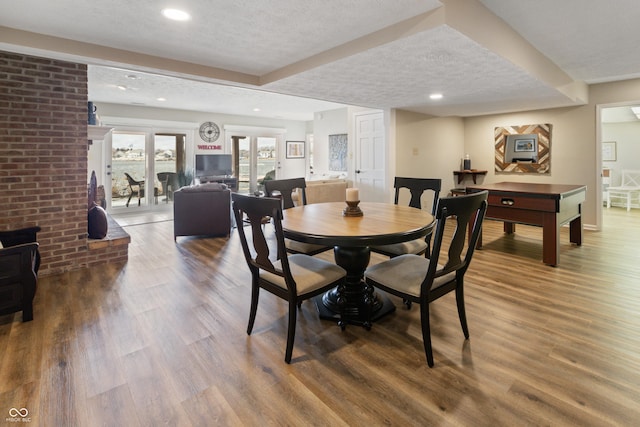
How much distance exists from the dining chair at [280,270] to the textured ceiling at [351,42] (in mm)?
1401

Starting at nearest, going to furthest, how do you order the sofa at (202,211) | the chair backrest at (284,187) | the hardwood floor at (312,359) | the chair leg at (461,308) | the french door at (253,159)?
the hardwood floor at (312,359)
the chair leg at (461,308)
the chair backrest at (284,187)
the sofa at (202,211)
the french door at (253,159)

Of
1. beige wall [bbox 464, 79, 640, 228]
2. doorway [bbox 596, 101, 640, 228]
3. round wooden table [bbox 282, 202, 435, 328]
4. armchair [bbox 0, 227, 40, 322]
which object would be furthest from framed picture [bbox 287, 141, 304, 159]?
armchair [bbox 0, 227, 40, 322]

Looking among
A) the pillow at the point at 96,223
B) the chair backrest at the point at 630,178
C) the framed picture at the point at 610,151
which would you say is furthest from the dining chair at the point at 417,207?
the framed picture at the point at 610,151

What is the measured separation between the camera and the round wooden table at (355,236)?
198 cm

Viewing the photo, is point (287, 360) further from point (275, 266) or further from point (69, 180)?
point (69, 180)

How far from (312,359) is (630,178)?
9.68m

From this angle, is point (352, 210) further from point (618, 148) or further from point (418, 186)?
point (618, 148)

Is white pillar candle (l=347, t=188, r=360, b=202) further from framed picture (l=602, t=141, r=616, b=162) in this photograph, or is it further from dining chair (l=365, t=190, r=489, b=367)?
framed picture (l=602, t=141, r=616, b=162)

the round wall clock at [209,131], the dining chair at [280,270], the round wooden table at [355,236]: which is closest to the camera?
the dining chair at [280,270]

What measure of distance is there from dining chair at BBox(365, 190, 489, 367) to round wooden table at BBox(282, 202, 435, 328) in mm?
224

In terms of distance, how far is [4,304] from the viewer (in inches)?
90.1

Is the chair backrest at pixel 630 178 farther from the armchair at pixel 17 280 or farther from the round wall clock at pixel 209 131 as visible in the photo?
the armchair at pixel 17 280

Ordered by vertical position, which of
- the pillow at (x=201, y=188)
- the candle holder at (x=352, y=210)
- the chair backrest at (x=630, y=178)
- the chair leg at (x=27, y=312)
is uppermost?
the chair backrest at (x=630, y=178)

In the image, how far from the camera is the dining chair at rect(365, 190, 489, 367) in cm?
178
